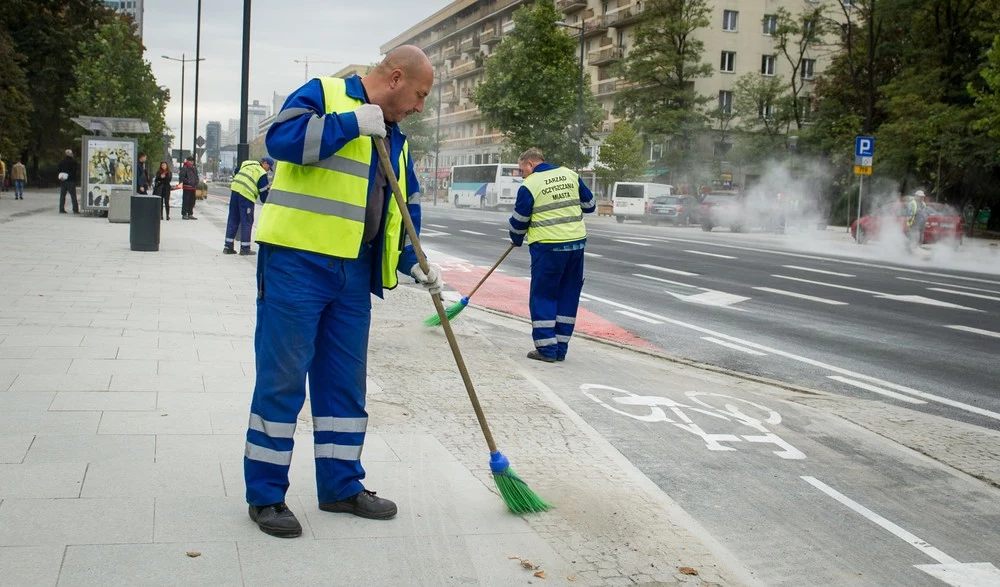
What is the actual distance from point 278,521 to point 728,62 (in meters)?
65.4

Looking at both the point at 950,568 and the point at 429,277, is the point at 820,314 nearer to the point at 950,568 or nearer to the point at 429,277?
the point at 950,568

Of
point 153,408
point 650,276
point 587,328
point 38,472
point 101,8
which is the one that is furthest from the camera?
point 101,8

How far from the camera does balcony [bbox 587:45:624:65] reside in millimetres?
72500

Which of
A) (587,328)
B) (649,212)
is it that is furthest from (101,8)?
(587,328)

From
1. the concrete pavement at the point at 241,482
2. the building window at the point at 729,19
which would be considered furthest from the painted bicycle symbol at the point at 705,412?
the building window at the point at 729,19

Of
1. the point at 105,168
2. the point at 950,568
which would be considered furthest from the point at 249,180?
the point at 950,568

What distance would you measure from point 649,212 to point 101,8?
30.2 meters

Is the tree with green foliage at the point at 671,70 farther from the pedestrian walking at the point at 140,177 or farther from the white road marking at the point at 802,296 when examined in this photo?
the white road marking at the point at 802,296

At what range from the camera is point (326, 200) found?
13.6ft

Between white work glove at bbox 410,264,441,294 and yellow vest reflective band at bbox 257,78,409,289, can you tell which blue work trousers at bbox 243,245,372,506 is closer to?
yellow vest reflective band at bbox 257,78,409,289

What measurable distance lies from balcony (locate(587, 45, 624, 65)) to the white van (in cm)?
2166

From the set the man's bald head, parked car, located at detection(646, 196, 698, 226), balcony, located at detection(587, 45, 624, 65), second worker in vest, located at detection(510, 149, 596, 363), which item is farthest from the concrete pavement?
balcony, located at detection(587, 45, 624, 65)

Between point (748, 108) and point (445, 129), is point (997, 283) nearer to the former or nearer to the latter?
point (748, 108)

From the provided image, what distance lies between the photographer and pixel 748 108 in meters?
56.2
